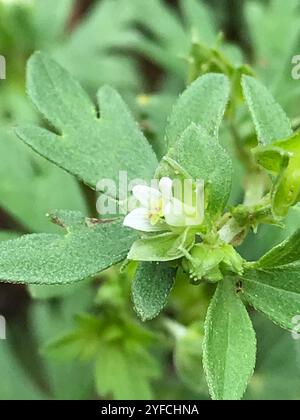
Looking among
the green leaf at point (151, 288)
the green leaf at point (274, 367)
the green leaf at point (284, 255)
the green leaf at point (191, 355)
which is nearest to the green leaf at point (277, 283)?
the green leaf at point (284, 255)

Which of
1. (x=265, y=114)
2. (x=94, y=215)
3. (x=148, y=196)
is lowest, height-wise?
(x=94, y=215)

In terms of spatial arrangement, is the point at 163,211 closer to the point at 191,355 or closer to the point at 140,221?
the point at 140,221

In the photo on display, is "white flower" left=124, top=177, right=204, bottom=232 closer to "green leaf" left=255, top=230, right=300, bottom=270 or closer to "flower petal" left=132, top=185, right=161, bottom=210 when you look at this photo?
"flower petal" left=132, top=185, right=161, bottom=210

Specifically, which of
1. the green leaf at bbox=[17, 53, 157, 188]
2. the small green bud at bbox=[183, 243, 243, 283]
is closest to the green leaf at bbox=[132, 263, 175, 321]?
the small green bud at bbox=[183, 243, 243, 283]

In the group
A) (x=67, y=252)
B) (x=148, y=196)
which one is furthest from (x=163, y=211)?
(x=67, y=252)

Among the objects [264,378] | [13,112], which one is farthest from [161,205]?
[13,112]
